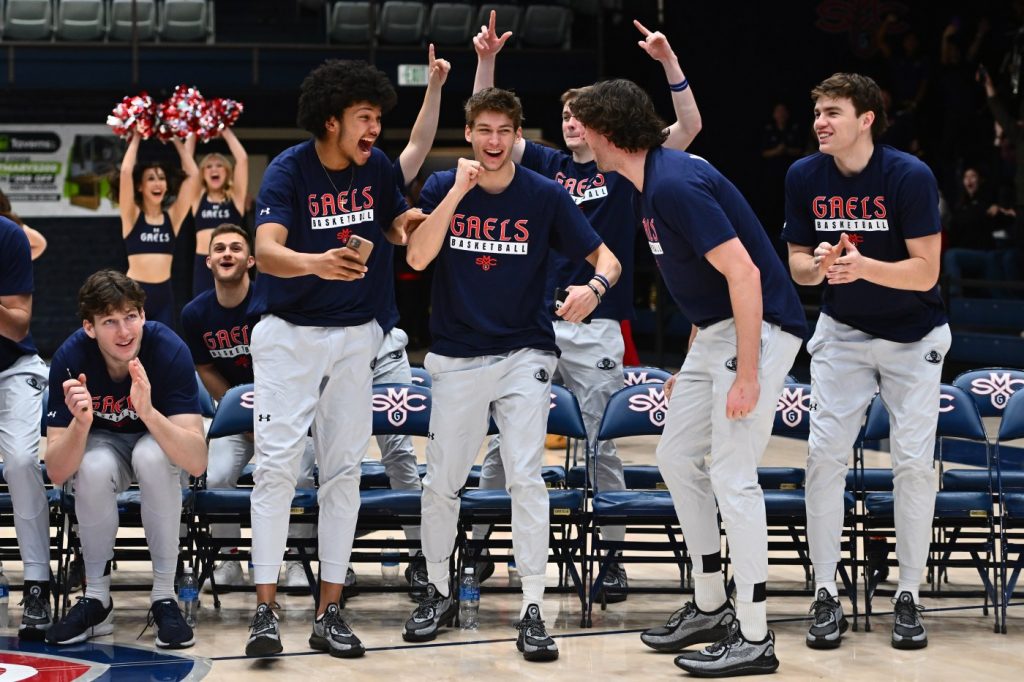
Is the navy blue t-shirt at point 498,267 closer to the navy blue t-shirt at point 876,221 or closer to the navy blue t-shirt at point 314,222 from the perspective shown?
the navy blue t-shirt at point 314,222

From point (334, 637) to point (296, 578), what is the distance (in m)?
1.05

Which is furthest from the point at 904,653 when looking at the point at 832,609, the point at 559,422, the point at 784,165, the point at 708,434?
the point at 784,165

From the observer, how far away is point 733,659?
4438 mm

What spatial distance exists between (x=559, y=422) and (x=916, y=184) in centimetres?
165

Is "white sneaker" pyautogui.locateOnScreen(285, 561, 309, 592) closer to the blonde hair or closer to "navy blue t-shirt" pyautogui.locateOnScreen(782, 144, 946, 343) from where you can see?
"navy blue t-shirt" pyautogui.locateOnScreen(782, 144, 946, 343)

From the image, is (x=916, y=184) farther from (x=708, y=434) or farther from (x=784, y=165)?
(x=784, y=165)

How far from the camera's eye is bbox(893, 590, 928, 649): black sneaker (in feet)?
15.8

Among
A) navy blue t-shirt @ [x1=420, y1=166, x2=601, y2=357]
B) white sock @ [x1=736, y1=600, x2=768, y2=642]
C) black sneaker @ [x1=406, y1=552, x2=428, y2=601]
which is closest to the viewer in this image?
white sock @ [x1=736, y1=600, x2=768, y2=642]

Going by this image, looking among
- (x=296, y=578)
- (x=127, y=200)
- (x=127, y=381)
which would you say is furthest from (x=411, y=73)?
→ (x=127, y=381)

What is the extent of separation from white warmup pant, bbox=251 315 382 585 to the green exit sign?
11832 mm

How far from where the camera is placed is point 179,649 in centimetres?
475

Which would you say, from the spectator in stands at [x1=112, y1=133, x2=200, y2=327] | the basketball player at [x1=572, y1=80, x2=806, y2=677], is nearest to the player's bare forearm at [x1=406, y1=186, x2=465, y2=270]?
the basketball player at [x1=572, y1=80, x2=806, y2=677]

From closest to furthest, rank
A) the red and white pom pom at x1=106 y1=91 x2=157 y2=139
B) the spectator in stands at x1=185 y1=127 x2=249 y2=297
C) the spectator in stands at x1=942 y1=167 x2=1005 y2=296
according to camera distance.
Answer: the spectator in stands at x1=185 y1=127 x2=249 y2=297 < the red and white pom pom at x1=106 y1=91 x2=157 y2=139 < the spectator in stands at x1=942 y1=167 x2=1005 y2=296

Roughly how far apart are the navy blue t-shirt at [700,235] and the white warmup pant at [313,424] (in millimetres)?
1144
